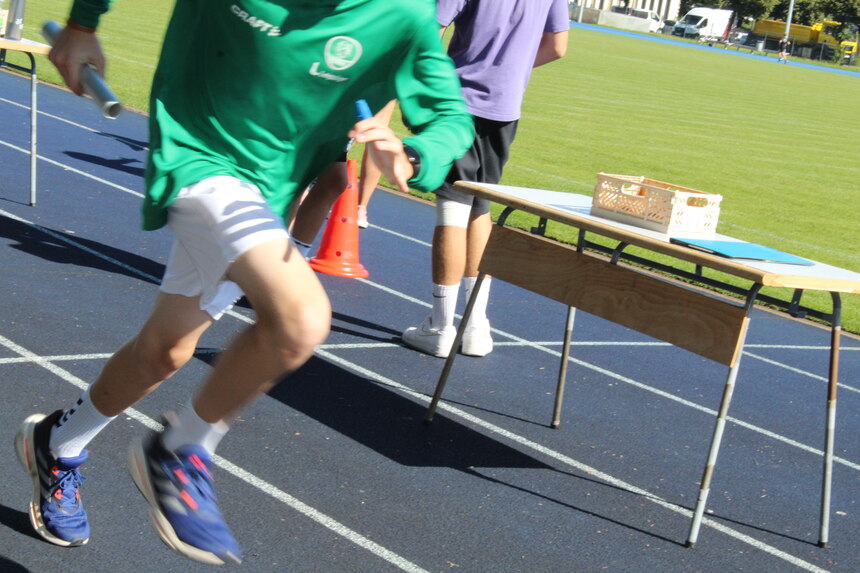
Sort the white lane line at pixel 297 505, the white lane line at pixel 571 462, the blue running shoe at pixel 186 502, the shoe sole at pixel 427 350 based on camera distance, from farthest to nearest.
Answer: the shoe sole at pixel 427 350 → the white lane line at pixel 571 462 → the white lane line at pixel 297 505 → the blue running shoe at pixel 186 502

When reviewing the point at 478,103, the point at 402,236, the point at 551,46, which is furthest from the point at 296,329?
A: the point at 402,236

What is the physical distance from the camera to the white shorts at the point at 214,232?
2703 mm

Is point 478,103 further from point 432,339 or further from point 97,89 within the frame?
point 97,89

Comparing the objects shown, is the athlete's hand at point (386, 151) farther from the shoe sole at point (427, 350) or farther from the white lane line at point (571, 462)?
the shoe sole at point (427, 350)

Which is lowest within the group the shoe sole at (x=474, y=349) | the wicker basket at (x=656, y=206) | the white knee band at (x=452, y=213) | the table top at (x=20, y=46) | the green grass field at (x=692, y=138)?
the green grass field at (x=692, y=138)

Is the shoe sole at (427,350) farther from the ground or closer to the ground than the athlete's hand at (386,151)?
closer to the ground

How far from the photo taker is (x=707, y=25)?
310ft

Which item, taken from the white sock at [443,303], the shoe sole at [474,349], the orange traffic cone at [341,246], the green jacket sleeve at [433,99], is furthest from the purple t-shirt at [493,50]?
the green jacket sleeve at [433,99]

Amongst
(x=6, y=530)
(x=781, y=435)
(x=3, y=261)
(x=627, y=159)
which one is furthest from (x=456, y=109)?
(x=627, y=159)

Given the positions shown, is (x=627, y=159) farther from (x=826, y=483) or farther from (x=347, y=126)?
(x=347, y=126)

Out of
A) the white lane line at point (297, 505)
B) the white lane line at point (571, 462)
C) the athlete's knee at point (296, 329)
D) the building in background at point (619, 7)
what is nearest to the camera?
the athlete's knee at point (296, 329)

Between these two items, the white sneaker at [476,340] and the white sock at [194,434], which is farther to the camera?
the white sneaker at [476,340]

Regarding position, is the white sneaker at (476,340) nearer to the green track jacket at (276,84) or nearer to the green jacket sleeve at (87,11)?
the green track jacket at (276,84)

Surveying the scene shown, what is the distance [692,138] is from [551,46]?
54.4ft
